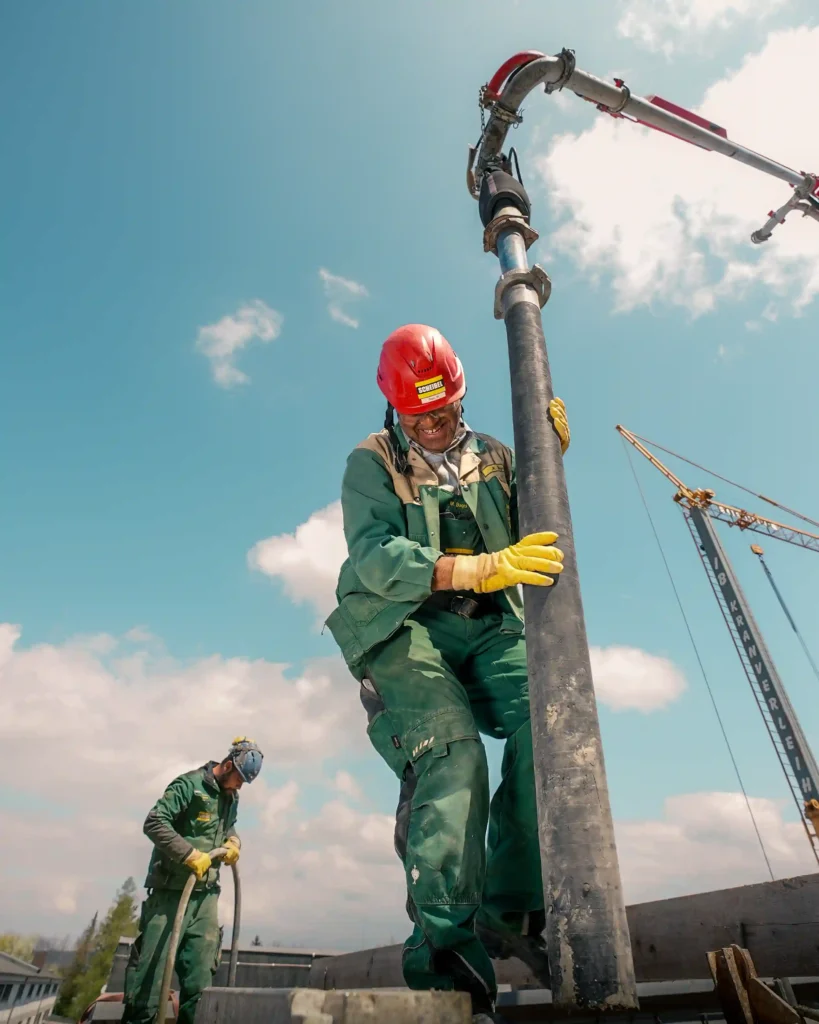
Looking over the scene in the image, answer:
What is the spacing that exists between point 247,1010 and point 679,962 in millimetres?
2484

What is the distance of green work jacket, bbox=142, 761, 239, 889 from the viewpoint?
6.50m

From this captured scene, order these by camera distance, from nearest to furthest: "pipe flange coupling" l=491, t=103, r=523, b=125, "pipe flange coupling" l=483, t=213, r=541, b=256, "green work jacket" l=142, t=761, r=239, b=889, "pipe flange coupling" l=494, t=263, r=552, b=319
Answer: "pipe flange coupling" l=494, t=263, r=552, b=319 < "pipe flange coupling" l=483, t=213, r=541, b=256 < "pipe flange coupling" l=491, t=103, r=523, b=125 < "green work jacket" l=142, t=761, r=239, b=889

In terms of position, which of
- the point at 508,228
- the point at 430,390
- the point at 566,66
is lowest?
the point at 430,390

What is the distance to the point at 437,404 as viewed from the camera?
3.23 m

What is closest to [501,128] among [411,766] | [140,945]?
[411,766]

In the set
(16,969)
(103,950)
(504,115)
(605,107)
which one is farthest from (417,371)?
(103,950)

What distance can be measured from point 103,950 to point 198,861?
46.9 m

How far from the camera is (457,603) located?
2975 mm

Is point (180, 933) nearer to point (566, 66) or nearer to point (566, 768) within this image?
point (566, 768)

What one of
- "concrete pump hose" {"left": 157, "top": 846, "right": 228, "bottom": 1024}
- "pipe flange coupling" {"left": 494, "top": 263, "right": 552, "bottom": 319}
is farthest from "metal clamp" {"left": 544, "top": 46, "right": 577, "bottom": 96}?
"concrete pump hose" {"left": 157, "top": 846, "right": 228, "bottom": 1024}

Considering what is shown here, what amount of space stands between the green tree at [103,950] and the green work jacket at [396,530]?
43658mm

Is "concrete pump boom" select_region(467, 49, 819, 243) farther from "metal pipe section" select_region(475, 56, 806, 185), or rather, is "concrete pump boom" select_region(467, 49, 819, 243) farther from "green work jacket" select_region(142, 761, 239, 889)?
"green work jacket" select_region(142, 761, 239, 889)

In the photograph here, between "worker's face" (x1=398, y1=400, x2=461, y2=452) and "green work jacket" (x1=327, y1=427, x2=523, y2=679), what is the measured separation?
7 centimetres

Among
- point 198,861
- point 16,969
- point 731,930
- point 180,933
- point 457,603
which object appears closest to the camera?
point 731,930
